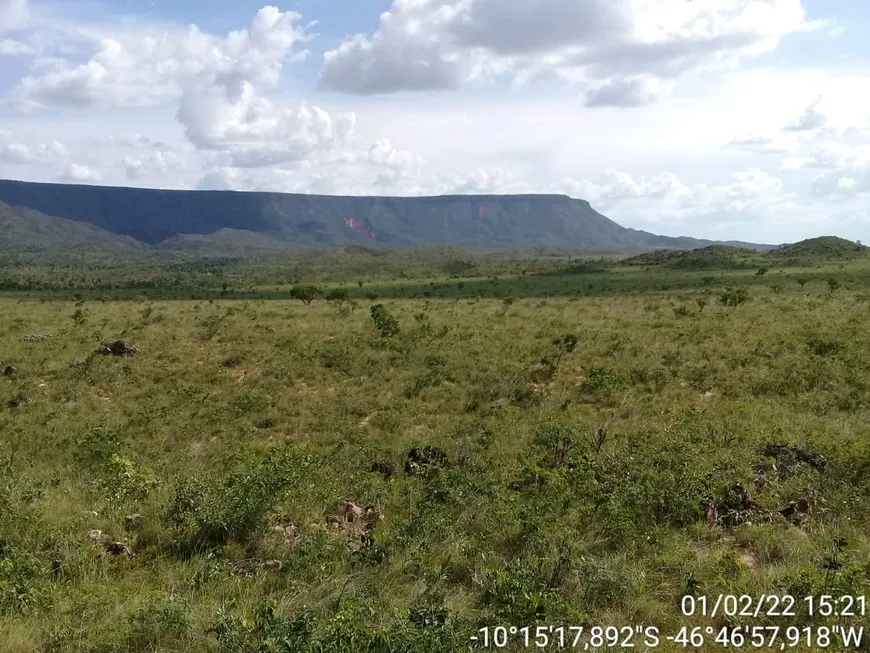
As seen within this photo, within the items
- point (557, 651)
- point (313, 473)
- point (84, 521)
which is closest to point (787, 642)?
point (557, 651)

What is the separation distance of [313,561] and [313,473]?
2.95 m

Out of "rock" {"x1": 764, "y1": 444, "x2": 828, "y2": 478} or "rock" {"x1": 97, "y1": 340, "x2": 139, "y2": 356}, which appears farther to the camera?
"rock" {"x1": 97, "y1": 340, "x2": 139, "y2": 356}

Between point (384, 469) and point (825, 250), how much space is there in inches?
3306

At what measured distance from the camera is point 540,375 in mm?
16594

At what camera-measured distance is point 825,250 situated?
7600 cm

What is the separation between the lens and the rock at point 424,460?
9.77m

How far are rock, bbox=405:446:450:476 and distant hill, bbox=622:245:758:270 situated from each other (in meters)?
63.2

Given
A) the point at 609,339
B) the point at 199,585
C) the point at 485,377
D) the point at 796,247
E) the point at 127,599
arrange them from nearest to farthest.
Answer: the point at 127,599, the point at 199,585, the point at 485,377, the point at 609,339, the point at 796,247

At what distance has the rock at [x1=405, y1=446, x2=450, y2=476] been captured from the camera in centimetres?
977

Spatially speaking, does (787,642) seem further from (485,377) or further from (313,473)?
(485,377)

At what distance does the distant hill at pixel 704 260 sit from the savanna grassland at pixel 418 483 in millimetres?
49987

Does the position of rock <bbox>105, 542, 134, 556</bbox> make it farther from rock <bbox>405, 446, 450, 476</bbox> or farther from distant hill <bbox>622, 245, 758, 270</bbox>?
distant hill <bbox>622, 245, 758, 270</bbox>

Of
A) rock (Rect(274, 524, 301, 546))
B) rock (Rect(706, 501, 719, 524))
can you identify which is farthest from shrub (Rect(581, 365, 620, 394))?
rock (Rect(274, 524, 301, 546))

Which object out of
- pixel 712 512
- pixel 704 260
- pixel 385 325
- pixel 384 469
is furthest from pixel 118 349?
pixel 704 260
